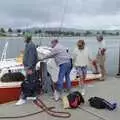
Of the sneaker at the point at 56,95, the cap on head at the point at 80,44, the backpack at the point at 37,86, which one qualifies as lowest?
the sneaker at the point at 56,95

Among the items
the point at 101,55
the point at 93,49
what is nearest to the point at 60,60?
the point at 101,55

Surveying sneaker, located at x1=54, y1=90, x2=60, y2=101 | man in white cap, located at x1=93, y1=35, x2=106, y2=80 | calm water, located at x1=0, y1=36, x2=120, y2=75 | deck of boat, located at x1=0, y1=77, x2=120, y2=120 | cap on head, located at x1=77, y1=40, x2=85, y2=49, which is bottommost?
calm water, located at x1=0, y1=36, x2=120, y2=75

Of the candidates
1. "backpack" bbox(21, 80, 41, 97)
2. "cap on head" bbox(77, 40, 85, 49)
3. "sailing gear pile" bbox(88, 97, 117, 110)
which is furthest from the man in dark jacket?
"sailing gear pile" bbox(88, 97, 117, 110)

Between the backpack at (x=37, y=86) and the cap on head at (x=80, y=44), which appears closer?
the backpack at (x=37, y=86)

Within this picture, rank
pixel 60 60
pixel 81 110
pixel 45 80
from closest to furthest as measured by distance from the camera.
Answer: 1. pixel 81 110
2. pixel 60 60
3. pixel 45 80

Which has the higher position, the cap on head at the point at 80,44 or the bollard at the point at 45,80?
the cap on head at the point at 80,44

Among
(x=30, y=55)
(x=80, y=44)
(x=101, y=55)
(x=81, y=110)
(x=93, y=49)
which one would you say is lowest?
(x=93, y=49)

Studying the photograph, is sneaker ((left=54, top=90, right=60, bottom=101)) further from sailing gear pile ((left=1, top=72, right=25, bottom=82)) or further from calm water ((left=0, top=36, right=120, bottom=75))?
calm water ((left=0, top=36, right=120, bottom=75))

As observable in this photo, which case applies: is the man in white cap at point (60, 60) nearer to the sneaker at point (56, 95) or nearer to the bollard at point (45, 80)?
the sneaker at point (56, 95)

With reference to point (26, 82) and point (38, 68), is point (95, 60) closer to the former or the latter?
point (38, 68)

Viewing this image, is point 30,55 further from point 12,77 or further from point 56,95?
point 12,77

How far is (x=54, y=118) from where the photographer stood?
9008mm

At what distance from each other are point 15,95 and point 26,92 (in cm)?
136

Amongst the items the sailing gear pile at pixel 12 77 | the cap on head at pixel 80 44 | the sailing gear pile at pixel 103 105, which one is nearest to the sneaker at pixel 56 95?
the sailing gear pile at pixel 103 105
